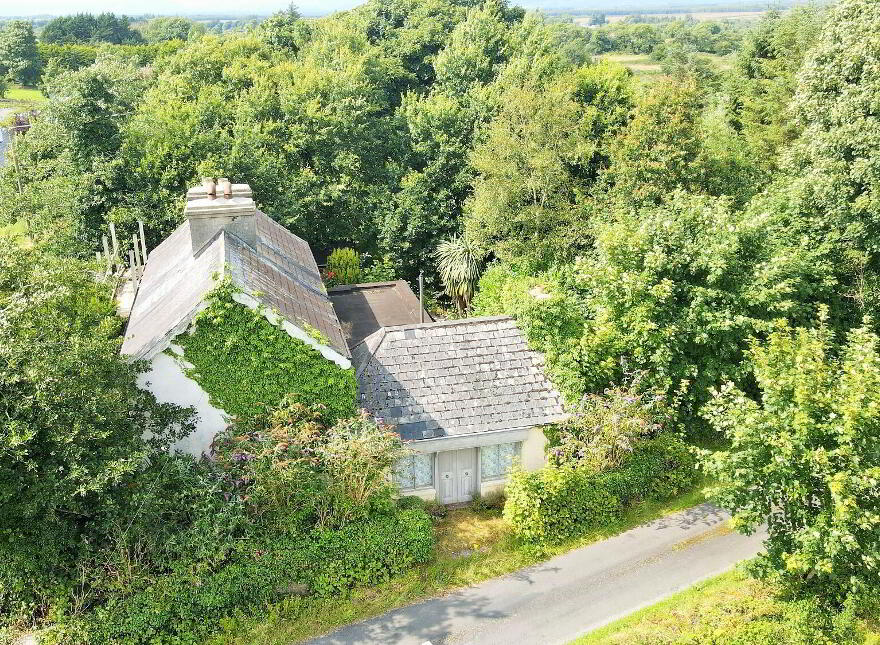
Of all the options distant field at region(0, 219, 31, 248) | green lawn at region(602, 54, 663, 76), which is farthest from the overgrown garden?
green lawn at region(602, 54, 663, 76)

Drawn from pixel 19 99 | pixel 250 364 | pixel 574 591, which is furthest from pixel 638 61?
pixel 574 591

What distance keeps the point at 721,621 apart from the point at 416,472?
813cm

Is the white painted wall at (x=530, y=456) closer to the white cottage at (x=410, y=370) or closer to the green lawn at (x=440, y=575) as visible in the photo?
the white cottage at (x=410, y=370)

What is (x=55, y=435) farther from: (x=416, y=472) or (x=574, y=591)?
(x=574, y=591)

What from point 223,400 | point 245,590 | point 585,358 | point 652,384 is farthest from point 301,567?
point 652,384

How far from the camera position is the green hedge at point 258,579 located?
14555 mm

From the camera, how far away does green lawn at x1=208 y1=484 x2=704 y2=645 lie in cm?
1538

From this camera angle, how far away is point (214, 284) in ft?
56.1

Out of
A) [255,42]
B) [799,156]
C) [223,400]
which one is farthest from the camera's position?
[255,42]

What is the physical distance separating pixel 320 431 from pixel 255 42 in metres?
46.3

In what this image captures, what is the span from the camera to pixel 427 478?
1970cm

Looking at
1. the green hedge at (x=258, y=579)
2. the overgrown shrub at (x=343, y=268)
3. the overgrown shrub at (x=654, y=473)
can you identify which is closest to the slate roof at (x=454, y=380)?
the overgrown shrub at (x=654, y=473)

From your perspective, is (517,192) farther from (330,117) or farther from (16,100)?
(16,100)

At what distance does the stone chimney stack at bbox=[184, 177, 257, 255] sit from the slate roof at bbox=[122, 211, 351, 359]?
9.3 inches
